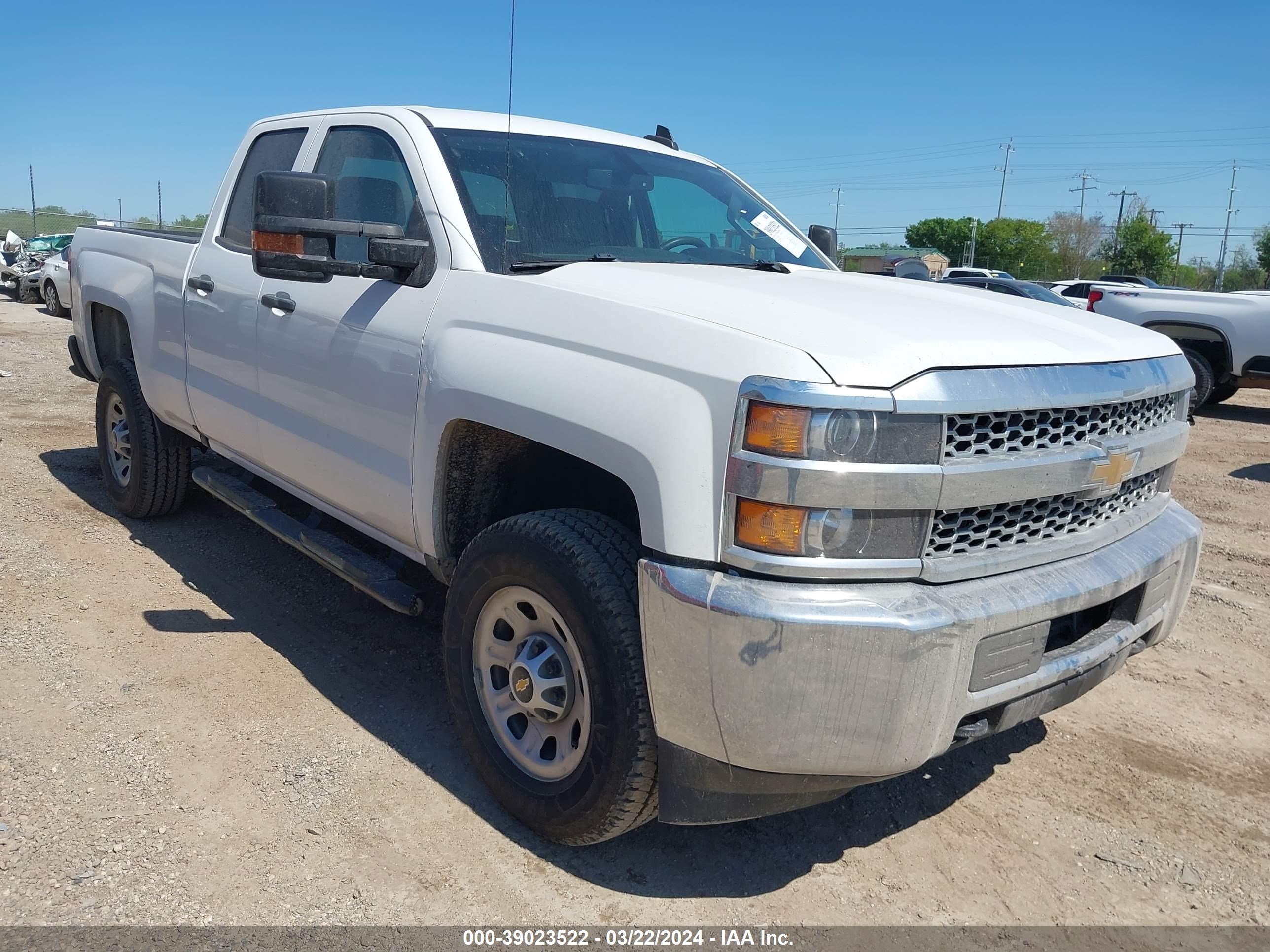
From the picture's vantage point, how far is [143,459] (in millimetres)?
5309

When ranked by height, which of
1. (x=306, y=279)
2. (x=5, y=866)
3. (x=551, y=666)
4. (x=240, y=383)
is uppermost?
(x=306, y=279)

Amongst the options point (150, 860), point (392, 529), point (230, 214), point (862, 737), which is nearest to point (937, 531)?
point (862, 737)

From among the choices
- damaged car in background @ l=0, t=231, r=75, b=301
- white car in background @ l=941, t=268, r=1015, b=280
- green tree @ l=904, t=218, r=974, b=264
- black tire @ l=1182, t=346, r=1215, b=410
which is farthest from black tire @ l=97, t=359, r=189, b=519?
green tree @ l=904, t=218, r=974, b=264

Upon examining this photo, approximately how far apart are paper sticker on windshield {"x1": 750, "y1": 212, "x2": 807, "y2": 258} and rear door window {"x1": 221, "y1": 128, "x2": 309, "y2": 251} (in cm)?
191

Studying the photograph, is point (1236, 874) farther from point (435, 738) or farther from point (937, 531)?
point (435, 738)

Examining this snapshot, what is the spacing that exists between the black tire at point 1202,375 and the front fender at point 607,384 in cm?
1029

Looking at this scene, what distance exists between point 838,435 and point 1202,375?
35.4ft

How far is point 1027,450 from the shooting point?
244cm

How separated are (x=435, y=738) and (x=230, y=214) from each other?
8.63 feet

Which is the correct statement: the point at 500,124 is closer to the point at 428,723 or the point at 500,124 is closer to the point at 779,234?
the point at 779,234

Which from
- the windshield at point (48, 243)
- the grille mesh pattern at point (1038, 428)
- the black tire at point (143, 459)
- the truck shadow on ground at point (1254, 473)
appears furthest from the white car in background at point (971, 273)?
the grille mesh pattern at point (1038, 428)

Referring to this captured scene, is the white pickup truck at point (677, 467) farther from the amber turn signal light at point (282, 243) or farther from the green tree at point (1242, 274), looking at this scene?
the green tree at point (1242, 274)

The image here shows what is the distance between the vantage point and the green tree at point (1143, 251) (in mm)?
71500

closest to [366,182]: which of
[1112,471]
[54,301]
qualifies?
[1112,471]
